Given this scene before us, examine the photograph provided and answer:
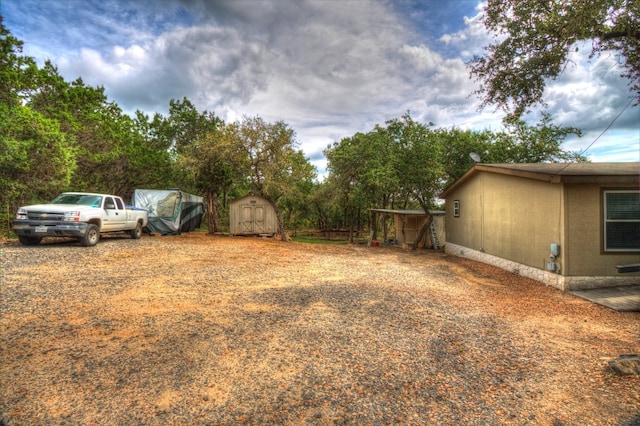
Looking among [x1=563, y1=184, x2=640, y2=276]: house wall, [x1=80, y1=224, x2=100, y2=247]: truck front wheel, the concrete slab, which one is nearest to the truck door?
[x1=80, y1=224, x2=100, y2=247]: truck front wheel

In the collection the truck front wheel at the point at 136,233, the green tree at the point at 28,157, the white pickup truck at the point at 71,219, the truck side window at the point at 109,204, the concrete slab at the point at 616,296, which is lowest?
the concrete slab at the point at 616,296

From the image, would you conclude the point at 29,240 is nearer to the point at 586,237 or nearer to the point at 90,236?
the point at 90,236

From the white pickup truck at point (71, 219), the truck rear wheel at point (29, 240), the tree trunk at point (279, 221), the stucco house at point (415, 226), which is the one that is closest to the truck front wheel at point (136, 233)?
the white pickup truck at point (71, 219)

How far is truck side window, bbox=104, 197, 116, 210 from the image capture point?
36.5 ft

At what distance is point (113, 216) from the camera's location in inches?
450

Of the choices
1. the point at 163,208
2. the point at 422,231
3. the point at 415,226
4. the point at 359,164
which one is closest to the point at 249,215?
the point at 163,208

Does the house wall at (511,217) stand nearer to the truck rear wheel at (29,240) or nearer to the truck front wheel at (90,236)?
the truck front wheel at (90,236)

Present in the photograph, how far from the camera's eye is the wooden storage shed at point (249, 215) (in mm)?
19750

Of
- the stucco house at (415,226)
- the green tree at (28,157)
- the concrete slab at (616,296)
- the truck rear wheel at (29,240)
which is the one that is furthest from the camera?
the stucco house at (415,226)

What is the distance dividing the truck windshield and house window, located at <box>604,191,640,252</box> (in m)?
15.1

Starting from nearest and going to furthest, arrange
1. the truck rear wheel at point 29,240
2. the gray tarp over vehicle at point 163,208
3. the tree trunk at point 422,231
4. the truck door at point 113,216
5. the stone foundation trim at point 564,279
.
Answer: the stone foundation trim at point 564,279
the truck rear wheel at point 29,240
the truck door at point 113,216
the gray tarp over vehicle at point 163,208
the tree trunk at point 422,231

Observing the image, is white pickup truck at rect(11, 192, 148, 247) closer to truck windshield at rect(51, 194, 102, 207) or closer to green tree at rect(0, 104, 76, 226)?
truck windshield at rect(51, 194, 102, 207)

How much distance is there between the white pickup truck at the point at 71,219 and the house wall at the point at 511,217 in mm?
13437

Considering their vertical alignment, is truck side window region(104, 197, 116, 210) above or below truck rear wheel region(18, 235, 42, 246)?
above
